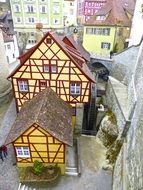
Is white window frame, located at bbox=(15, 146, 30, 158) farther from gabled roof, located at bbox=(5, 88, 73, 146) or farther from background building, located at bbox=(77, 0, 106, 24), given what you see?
background building, located at bbox=(77, 0, 106, 24)

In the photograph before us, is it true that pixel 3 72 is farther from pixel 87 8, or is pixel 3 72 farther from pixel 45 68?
pixel 87 8

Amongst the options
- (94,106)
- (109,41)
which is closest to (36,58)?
(94,106)

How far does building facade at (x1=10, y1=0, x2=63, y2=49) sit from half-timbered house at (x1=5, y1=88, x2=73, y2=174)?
29430 millimetres

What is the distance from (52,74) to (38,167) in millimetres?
7824

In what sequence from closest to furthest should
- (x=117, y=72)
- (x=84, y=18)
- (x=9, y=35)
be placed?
1. (x=117, y=72)
2. (x=9, y=35)
3. (x=84, y=18)

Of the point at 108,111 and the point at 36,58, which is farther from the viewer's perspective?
the point at 108,111

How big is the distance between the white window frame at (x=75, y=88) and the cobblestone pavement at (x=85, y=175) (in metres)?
4.64

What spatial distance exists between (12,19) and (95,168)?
3899 centimetres

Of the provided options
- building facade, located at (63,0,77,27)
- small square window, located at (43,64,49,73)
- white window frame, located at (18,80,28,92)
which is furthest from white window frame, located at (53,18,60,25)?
small square window, located at (43,64,49,73)

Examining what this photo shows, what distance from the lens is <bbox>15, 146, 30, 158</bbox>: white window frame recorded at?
49.9 ft

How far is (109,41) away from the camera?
33156 mm

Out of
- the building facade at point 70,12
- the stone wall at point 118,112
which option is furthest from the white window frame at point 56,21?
the stone wall at point 118,112

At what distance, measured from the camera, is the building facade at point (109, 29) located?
32.5 m

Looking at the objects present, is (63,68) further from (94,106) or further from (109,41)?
(109,41)
